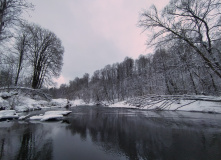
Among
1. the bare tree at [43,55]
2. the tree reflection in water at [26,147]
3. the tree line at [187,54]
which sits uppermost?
the bare tree at [43,55]

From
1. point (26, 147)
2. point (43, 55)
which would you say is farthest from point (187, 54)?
point (43, 55)

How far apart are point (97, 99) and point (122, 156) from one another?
47766 mm

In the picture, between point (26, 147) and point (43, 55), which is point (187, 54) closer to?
point (26, 147)

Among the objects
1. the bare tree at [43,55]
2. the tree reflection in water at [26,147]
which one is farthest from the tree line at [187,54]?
the bare tree at [43,55]

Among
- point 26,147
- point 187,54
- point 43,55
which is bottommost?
point 26,147

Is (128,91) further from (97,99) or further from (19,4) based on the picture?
(19,4)

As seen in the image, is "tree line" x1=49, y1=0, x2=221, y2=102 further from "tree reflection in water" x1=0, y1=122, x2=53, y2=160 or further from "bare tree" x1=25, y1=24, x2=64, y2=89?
"bare tree" x1=25, y1=24, x2=64, y2=89

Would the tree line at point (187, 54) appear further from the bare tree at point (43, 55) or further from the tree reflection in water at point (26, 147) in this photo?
the bare tree at point (43, 55)

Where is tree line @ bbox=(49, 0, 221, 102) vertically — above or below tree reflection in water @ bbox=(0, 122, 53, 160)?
above

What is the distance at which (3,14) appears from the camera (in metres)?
5.57

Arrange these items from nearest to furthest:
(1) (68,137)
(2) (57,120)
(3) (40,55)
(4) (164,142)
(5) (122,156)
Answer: (5) (122,156) < (4) (164,142) < (1) (68,137) < (2) (57,120) < (3) (40,55)

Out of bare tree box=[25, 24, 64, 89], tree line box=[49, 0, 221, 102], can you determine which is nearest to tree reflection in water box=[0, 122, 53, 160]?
tree line box=[49, 0, 221, 102]

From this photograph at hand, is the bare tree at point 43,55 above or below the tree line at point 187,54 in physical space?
above

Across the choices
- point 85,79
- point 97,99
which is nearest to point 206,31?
point 97,99
